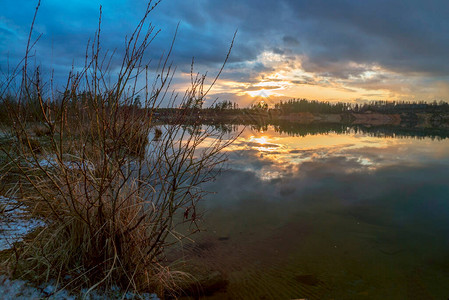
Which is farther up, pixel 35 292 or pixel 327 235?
pixel 35 292

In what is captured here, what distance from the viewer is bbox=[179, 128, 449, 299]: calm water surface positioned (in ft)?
13.2

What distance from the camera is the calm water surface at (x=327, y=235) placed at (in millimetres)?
4027

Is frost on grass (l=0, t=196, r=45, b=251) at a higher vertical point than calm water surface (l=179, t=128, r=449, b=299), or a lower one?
higher

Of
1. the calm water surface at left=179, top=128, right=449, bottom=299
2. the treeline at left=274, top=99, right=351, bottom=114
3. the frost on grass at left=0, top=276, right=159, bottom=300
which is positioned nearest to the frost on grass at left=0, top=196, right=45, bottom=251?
the frost on grass at left=0, top=276, right=159, bottom=300

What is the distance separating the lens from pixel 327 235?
5684 mm

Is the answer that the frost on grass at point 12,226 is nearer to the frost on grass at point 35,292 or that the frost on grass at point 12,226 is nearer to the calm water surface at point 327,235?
the frost on grass at point 35,292

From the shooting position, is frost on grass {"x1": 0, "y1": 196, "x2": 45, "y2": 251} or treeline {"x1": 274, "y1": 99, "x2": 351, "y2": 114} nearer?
frost on grass {"x1": 0, "y1": 196, "x2": 45, "y2": 251}

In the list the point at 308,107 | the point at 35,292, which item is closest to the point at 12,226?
the point at 35,292

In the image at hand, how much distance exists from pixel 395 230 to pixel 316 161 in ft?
26.1

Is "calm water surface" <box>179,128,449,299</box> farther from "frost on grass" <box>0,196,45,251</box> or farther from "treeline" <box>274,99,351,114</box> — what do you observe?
"treeline" <box>274,99,351,114</box>

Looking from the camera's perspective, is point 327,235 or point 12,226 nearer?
point 12,226

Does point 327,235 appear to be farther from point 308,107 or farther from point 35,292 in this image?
point 308,107

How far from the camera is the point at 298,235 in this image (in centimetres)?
565

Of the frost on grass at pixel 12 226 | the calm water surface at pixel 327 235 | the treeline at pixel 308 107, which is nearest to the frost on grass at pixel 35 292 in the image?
the frost on grass at pixel 12 226
